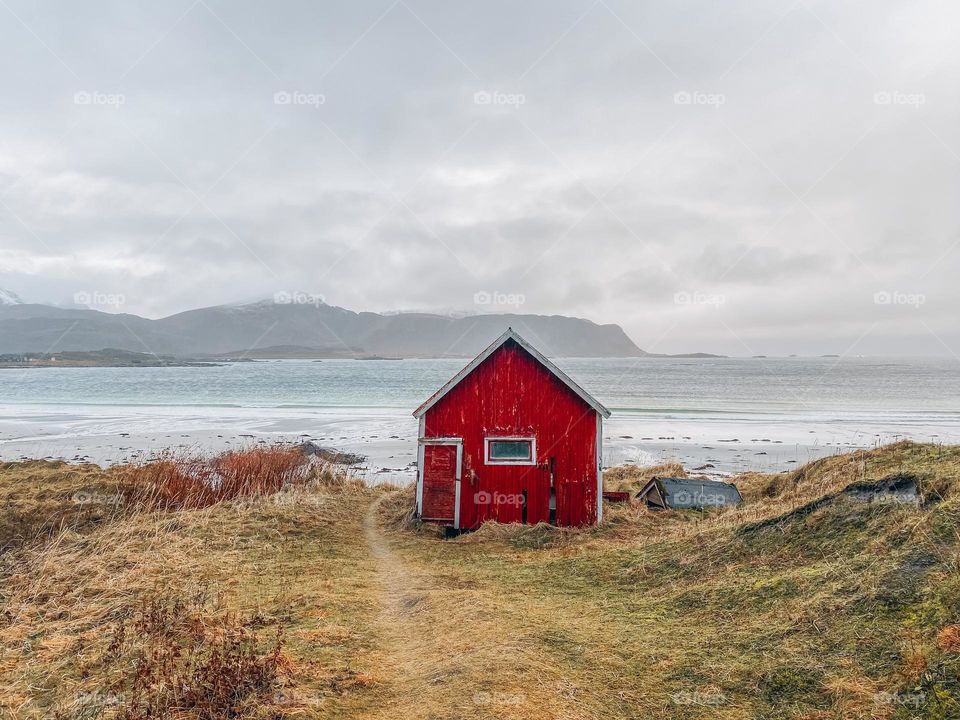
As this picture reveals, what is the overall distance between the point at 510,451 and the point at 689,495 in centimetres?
697

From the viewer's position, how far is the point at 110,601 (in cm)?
1038

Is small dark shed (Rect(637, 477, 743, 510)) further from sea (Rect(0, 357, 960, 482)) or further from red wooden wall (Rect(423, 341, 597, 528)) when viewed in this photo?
sea (Rect(0, 357, 960, 482))

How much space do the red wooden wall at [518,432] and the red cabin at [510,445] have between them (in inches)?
1.2

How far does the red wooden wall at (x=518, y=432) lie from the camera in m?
17.8

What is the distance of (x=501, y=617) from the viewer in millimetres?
9430

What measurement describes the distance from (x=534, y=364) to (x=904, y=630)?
40.1 feet

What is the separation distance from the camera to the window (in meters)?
18.0

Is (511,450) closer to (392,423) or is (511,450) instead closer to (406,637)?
(406,637)

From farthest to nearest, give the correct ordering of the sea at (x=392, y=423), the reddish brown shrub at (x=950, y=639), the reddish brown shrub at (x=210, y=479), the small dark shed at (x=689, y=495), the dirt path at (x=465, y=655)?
the sea at (x=392, y=423) → the small dark shed at (x=689, y=495) → the reddish brown shrub at (x=210, y=479) → the dirt path at (x=465, y=655) → the reddish brown shrub at (x=950, y=639)

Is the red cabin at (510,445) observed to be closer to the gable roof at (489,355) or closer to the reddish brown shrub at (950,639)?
the gable roof at (489,355)

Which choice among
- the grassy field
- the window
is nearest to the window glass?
the window

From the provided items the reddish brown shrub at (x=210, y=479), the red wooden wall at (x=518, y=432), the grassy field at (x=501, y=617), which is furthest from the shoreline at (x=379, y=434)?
the grassy field at (x=501, y=617)

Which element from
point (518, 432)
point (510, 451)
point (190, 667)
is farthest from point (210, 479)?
point (190, 667)

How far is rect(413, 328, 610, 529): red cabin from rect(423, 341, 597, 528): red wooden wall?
3cm
